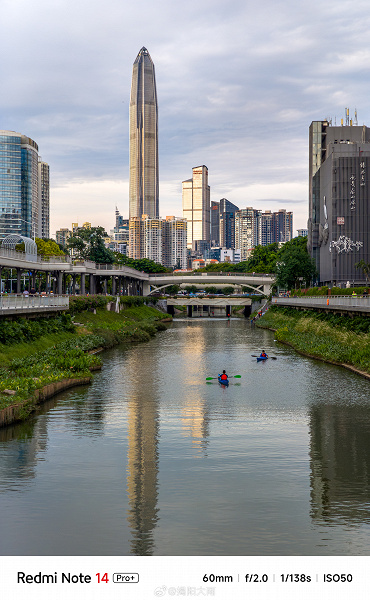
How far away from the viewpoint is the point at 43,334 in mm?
49781

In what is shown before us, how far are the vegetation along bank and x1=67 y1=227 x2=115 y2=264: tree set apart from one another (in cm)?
5497

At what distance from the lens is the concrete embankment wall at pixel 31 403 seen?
26.4 m

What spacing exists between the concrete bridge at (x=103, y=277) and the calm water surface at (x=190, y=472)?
3862 cm

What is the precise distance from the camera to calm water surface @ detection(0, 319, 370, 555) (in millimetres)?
15102

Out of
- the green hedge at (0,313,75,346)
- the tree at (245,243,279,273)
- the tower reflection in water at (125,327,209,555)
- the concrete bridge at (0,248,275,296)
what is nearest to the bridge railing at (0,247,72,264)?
the concrete bridge at (0,248,275,296)

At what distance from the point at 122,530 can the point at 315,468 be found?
8.22m

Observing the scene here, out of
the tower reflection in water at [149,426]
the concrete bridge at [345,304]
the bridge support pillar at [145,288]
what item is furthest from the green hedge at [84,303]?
the bridge support pillar at [145,288]

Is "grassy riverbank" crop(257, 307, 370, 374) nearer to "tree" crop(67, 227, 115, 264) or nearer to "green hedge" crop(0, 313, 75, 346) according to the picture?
"green hedge" crop(0, 313, 75, 346)

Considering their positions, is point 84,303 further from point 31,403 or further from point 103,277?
point 31,403

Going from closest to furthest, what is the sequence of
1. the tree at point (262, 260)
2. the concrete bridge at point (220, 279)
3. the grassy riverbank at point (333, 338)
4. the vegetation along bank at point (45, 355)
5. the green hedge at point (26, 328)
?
the vegetation along bank at point (45, 355)
the green hedge at point (26, 328)
the grassy riverbank at point (333, 338)
the concrete bridge at point (220, 279)
the tree at point (262, 260)

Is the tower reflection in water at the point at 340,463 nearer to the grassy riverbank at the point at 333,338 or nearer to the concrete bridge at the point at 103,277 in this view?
the grassy riverbank at the point at 333,338

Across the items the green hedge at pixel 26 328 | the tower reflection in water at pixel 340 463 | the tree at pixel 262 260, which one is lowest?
the tower reflection in water at pixel 340 463
